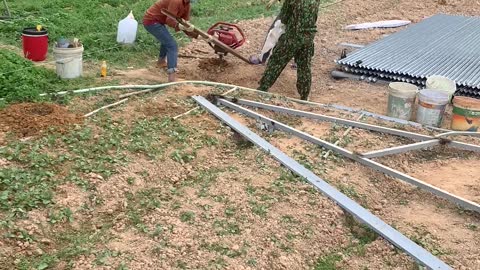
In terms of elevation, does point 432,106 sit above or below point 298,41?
below

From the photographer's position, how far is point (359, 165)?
5875mm

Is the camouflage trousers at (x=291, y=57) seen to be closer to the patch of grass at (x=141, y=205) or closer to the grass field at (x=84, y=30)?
the grass field at (x=84, y=30)

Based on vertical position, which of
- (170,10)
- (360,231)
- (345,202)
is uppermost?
(170,10)

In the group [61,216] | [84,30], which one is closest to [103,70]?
[84,30]

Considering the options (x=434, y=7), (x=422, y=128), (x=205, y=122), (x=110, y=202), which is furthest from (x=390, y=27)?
(x=110, y=202)

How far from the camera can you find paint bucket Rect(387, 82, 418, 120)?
7133mm

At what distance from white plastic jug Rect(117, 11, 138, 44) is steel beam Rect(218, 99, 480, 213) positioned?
275 centimetres

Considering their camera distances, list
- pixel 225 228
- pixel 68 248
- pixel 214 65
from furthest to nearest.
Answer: pixel 214 65, pixel 225 228, pixel 68 248

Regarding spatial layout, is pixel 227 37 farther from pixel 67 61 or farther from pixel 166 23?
pixel 67 61

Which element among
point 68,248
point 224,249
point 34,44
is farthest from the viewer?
point 34,44

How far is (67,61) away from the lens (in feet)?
23.9

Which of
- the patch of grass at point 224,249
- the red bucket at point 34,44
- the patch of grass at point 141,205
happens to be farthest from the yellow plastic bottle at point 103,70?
the patch of grass at point 224,249

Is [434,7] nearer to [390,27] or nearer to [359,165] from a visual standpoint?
[390,27]

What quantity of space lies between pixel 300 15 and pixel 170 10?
163 centimetres
